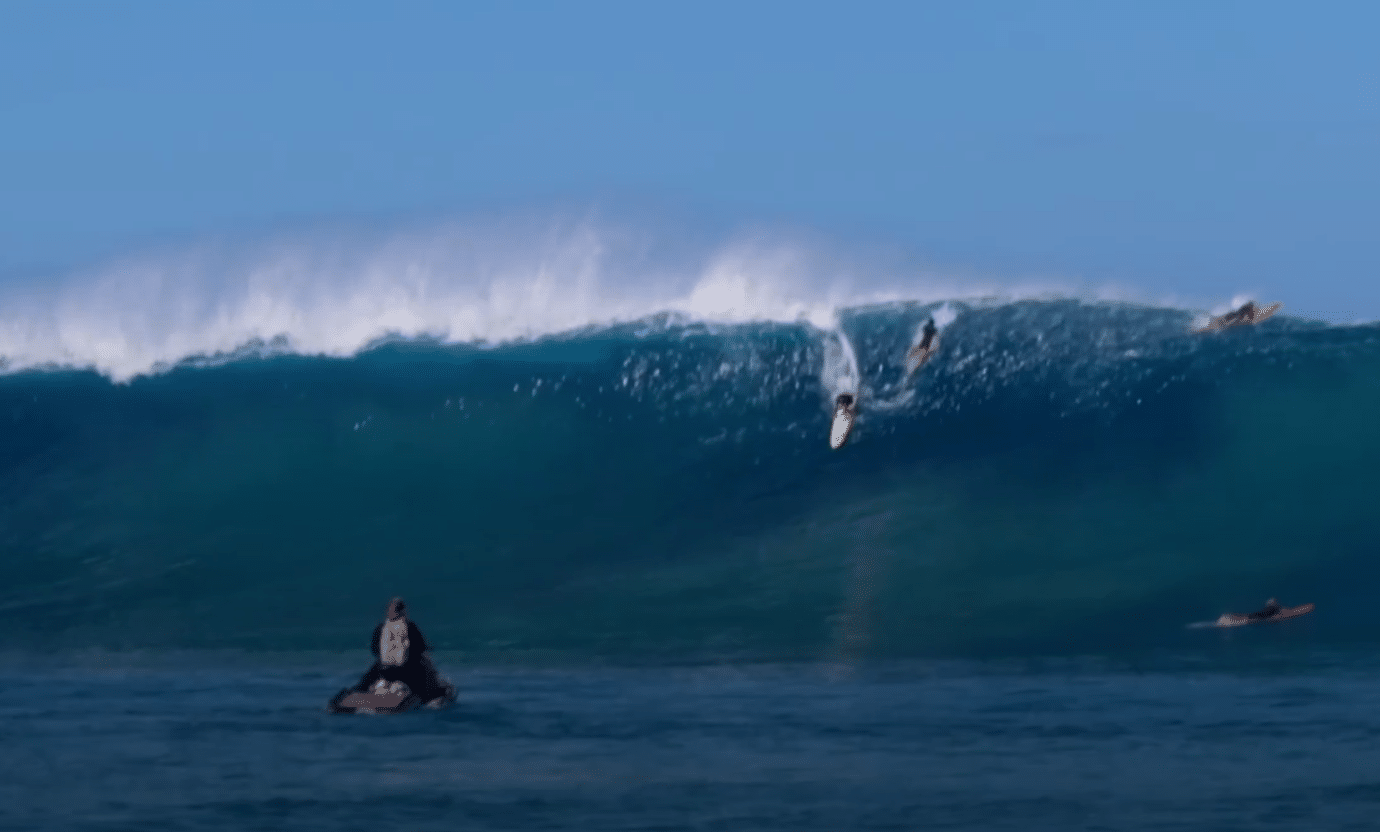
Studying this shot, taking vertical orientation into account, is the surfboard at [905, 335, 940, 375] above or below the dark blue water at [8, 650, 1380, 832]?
above

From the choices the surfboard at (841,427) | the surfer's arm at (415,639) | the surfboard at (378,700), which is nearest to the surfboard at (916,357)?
the surfboard at (841,427)

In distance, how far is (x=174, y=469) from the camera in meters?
18.8

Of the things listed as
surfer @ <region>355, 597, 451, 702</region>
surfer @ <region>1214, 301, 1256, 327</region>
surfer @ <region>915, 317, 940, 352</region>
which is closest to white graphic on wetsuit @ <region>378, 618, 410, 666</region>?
surfer @ <region>355, 597, 451, 702</region>

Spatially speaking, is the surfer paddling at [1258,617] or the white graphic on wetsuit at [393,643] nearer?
the white graphic on wetsuit at [393,643]

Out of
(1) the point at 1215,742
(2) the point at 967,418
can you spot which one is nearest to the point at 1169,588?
(2) the point at 967,418

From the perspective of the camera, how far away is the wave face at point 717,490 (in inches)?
597

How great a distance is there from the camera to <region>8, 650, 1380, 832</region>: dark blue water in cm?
861

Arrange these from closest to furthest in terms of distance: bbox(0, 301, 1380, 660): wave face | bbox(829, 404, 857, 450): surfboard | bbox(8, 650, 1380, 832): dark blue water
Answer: bbox(8, 650, 1380, 832): dark blue water < bbox(0, 301, 1380, 660): wave face < bbox(829, 404, 857, 450): surfboard

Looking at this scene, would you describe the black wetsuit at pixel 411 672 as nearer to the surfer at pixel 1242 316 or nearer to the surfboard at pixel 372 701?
the surfboard at pixel 372 701

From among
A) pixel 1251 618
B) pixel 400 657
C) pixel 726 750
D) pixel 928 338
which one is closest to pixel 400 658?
pixel 400 657

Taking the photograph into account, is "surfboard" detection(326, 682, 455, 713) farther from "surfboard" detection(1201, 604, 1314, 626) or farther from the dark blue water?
"surfboard" detection(1201, 604, 1314, 626)

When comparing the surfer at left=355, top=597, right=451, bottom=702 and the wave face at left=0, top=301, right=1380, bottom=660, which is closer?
the surfer at left=355, top=597, right=451, bottom=702

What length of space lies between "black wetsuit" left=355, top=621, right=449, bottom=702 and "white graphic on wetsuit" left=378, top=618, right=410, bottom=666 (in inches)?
0.7

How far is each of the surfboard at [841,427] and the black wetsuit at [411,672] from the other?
7.35 meters
